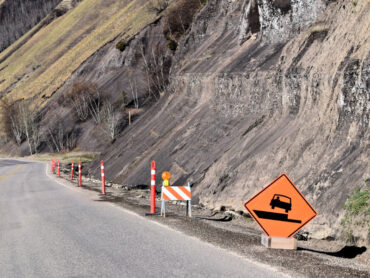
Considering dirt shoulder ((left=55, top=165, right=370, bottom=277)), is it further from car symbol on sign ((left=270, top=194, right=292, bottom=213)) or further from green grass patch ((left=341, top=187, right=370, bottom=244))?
car symbol on sign ((left=270, top=194, right=292, bottom=213))

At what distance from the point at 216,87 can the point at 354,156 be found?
37.9 ft

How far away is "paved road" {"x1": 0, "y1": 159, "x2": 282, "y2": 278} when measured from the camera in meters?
5.60

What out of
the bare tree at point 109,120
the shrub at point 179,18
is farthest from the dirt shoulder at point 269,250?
the bare tree at point 109,120

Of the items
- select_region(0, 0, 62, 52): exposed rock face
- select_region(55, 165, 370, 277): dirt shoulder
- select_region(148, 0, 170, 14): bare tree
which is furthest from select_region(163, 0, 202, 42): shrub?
select_region(0, 0, 62, 52): exposed rock face

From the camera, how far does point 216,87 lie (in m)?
19.8

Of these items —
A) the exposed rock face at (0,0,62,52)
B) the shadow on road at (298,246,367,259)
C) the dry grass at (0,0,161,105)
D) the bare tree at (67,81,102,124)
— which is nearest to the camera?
the shadow on road at (298,246,367,259)

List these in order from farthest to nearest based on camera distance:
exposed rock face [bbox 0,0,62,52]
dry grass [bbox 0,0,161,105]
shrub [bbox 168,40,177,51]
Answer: exposed rock face [bbox 0,0,62,52] → dry grass [bbox 0,0,161,105] → shrub [bbox 168,40,177,51]

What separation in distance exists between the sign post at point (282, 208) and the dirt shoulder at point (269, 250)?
0.35 m

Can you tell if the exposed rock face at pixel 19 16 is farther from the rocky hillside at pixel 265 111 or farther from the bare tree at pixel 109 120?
the rocky hillside at pixel 265 111

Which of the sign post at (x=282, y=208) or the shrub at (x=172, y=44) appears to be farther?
the shrub at (x=172, y=44)

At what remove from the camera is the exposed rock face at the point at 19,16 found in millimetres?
156625

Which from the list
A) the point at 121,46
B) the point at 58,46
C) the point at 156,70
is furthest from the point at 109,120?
the point at 58,46

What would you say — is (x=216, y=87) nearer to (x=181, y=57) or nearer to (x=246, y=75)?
(x=246, y=75)

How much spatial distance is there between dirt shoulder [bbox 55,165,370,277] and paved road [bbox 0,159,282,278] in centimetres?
32
